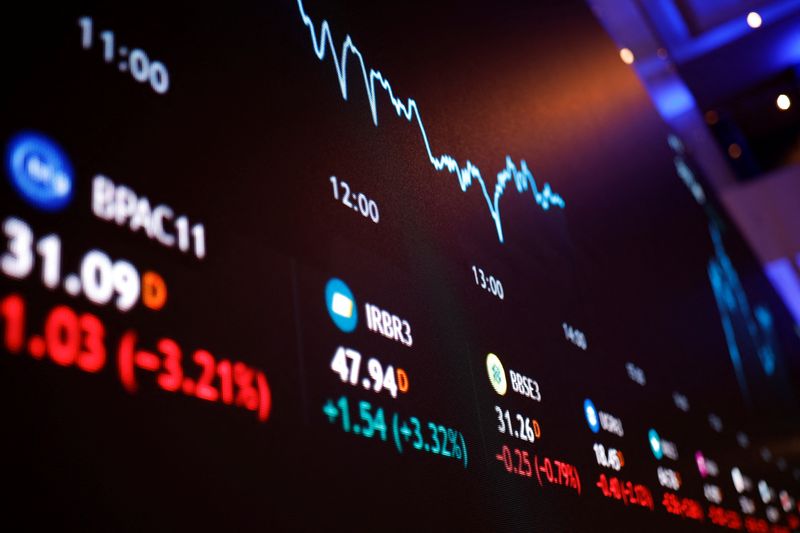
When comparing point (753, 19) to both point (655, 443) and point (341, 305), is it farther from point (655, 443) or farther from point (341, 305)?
point (341, 305)

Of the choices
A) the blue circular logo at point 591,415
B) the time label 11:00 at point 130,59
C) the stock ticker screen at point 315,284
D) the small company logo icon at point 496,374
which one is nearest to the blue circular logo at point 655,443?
the stock ticker screen at point 315,284

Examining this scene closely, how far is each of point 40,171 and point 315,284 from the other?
56 cm

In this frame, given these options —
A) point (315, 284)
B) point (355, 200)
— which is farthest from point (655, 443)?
point (315, 284)

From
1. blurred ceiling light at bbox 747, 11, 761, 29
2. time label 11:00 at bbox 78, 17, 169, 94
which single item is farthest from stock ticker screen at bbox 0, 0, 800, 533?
blurred ceiling light at bbox 747, 11, 761, 29

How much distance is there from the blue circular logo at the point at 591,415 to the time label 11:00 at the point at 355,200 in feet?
3.56

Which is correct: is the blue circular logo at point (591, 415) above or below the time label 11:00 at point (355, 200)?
below

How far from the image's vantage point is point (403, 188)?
193cm

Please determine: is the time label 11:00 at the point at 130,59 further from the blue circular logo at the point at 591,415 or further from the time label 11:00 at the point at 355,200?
the blue circular logo at the point at 591,415

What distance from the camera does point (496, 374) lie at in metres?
2.06

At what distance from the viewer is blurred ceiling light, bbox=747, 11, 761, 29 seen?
6.17m

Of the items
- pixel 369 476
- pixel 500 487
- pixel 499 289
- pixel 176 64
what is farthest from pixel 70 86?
pixel 499 289

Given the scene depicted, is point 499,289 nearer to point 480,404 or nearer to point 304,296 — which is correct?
point 480,404

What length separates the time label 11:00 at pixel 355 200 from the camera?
1.66 m

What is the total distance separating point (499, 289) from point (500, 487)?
1.91ft
